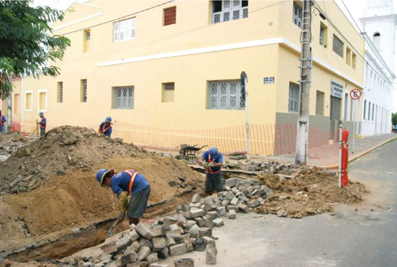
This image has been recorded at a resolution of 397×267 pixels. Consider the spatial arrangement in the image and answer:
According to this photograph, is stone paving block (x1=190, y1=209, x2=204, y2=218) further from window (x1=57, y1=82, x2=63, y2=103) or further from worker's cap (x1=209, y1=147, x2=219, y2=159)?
window (x1=57, y1=82, x2=63, y2=103)

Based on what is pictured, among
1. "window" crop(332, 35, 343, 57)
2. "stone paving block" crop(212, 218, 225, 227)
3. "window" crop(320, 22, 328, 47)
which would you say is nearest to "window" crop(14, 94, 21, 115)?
"window" crop(320, 22, 328, 47)

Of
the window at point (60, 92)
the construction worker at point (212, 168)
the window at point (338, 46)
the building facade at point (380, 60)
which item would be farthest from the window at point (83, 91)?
the building facade at point (380, 60)

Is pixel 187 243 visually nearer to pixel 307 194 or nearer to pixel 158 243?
pixel 158 243

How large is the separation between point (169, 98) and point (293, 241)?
13087 mm

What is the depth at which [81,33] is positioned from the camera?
22.6 m

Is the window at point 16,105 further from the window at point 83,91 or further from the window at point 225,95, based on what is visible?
the window at point 225,95

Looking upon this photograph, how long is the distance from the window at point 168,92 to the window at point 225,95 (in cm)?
252

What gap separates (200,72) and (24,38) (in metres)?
9.68

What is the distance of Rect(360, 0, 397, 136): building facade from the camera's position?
1368 inches

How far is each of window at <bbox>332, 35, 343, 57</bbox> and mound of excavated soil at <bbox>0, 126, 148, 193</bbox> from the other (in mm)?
18256

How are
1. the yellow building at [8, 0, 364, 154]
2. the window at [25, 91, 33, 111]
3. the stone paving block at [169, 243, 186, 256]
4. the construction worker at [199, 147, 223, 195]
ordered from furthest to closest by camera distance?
1. the window at [25, 91, 33, 111]
2. the yellow building at [8, 0, 364, 154]
3. the construction worker at [199, 147, 223, 195]
4. the stone paving block at [169, 243, 186, 256]

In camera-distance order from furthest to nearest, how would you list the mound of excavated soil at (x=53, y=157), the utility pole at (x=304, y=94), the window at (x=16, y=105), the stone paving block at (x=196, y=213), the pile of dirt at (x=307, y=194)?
the window at (x=16, y=105) < the utility pole at (x=304, y=94) < the pile of dirt at (x=307, y=194) < the mound of excavated soil at (x=53, y=157) < the stone paving block at (x=196, y=213)

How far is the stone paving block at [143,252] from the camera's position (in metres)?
4.02

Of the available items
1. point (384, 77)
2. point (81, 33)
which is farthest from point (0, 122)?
point (384, 77)
